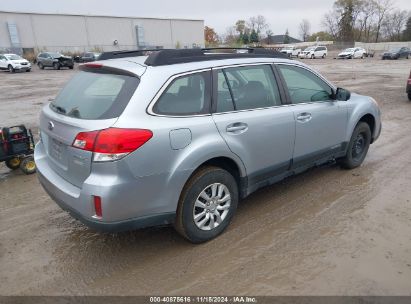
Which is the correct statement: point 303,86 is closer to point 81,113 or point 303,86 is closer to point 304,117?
point 304,117

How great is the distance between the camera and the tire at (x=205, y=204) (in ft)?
10.6

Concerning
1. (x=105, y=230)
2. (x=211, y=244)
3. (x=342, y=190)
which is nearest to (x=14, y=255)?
(x=105, y=230)

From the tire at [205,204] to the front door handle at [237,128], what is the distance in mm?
386

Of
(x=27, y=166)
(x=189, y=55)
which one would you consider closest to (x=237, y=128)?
(x=189, y=55)

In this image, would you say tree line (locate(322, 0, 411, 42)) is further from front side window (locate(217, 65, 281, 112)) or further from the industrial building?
front side window (locate(217, 65, 281, 112))

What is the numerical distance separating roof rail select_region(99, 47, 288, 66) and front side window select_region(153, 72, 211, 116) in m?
0.20

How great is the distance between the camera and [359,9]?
89500 millimetres

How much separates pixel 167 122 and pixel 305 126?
6.12ft

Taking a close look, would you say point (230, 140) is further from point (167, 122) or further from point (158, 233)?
point (158, 233)

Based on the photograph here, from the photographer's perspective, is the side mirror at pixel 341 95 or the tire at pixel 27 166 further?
the tire at pixel 27 166

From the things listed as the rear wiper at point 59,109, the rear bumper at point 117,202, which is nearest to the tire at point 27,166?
the rear wiper at point 59,109

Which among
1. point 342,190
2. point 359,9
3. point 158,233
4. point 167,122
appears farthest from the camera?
point 359,9

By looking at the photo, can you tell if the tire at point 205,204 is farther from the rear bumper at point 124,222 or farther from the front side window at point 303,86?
the front side window at point 303,86

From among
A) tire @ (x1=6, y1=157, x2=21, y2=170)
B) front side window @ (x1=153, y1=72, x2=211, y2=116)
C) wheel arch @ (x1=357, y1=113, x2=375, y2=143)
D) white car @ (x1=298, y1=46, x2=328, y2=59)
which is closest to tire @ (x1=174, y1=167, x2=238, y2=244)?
front side window @ (x1=153, y1=72, x2=211, y2=116)
